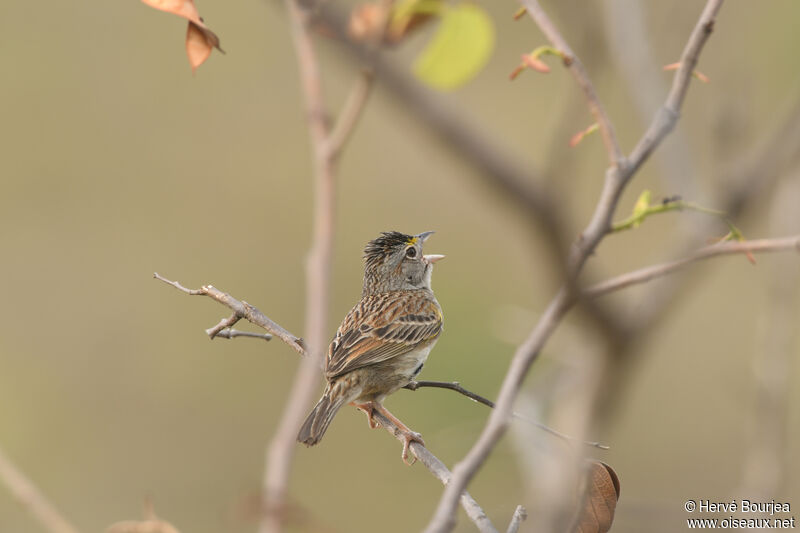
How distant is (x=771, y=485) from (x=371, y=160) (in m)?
8.34

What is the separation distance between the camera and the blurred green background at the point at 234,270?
9.09m

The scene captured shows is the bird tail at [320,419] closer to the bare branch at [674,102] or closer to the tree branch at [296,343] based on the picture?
the tree branch at [296,343]

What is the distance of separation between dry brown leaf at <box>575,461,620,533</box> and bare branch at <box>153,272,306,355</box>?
1.13 metres

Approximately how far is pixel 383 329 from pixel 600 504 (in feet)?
8.07

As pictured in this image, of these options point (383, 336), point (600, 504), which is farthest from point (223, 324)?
point (383, 336)

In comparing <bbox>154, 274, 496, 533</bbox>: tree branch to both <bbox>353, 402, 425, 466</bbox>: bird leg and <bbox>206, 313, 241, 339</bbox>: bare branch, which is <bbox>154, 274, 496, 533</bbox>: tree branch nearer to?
<bbox>206, 313, 241, 339</bbox>: bare branch

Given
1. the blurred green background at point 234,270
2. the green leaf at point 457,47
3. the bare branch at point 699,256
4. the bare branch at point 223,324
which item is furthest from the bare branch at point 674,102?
the blurred green background at point 234,270

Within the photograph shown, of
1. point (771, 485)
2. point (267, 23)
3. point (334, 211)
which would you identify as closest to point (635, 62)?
point (771, 485)

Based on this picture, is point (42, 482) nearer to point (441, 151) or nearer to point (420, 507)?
point (420, 507)

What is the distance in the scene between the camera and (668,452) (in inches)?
381

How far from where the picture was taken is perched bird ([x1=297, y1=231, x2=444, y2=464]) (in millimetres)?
4082

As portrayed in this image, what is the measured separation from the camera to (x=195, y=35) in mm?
1750

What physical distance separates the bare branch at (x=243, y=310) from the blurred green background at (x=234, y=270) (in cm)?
420

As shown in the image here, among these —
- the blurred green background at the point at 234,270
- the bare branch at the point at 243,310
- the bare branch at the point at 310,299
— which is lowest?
the bare branch at the point at 310,299
